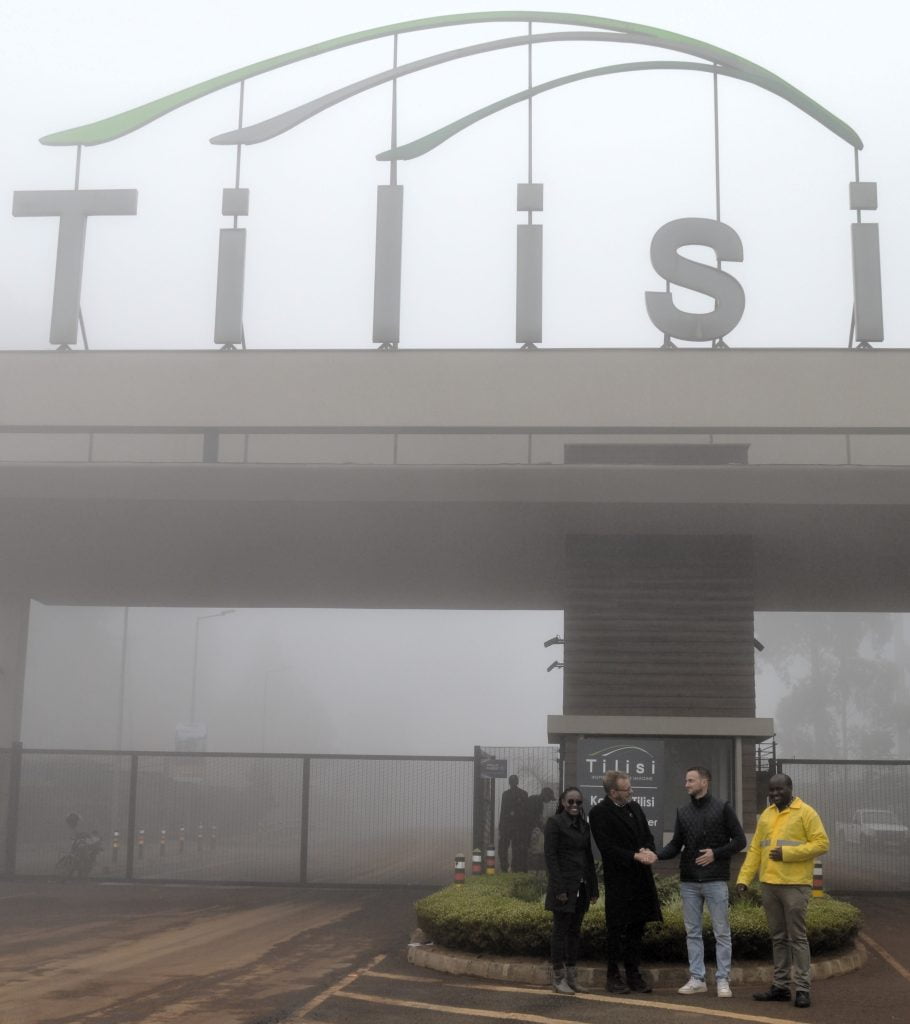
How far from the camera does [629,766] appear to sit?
55.8ft

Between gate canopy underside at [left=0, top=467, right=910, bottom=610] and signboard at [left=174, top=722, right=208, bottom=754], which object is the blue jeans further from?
signboard at [left=174, top=722, right=208, bottom=754]

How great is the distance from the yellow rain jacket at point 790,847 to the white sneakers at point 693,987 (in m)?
1.05

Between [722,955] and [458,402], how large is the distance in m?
10.2

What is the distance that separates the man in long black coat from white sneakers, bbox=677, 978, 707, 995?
28 centimetres

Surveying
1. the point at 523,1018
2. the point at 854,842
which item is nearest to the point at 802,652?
the point at 854,842

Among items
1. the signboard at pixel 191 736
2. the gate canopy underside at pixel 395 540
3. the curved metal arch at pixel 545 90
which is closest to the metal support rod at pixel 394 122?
the curved metal arch at pixel 545 90

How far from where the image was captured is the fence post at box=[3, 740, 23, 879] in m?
23.5

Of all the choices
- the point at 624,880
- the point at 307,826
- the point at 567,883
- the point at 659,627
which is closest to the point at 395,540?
the point at 659,627

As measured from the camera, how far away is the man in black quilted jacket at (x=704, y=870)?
33.9ft

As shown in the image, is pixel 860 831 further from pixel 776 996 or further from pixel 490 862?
pixel 776 996

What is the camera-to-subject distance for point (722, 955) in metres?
10.4

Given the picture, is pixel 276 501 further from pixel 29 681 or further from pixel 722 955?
pixel 29 681

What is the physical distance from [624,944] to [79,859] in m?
16.1

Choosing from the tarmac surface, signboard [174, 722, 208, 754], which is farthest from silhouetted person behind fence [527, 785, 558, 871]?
signboard [174, 722, 208, 754]
